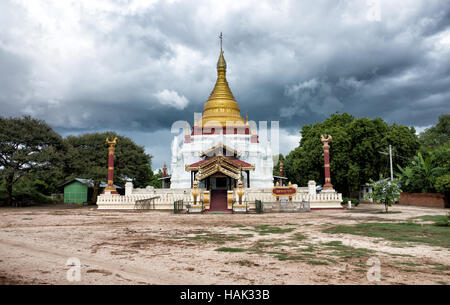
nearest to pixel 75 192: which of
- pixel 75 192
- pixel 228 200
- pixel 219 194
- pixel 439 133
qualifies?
pixel 75 192

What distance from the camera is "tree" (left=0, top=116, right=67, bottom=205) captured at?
29.5 m

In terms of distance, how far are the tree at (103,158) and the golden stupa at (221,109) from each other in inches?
385

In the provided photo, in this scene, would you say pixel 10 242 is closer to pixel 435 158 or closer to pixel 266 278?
pixel 266 278

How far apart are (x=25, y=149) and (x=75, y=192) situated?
10484mm

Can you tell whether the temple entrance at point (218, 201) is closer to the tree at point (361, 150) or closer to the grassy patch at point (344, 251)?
the tree at point (361, 150)

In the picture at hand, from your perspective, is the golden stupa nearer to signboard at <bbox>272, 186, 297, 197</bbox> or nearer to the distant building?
signboard at <bbox>272, 186, 297, 197</bbox>

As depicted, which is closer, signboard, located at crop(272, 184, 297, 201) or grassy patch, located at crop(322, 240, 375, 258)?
grassy patch, located at crop(322, 240, 375, 258)

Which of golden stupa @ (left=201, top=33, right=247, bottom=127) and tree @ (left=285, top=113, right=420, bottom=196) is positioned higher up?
golden stupa @ (left=201, top=33, right=247, bottom=127)

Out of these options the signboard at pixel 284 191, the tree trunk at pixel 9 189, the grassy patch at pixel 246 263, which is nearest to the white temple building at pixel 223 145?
the signboard at pixel 284 191

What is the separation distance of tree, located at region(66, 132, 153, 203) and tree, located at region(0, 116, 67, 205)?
2802 millimetres

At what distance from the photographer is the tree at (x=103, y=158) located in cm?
3438

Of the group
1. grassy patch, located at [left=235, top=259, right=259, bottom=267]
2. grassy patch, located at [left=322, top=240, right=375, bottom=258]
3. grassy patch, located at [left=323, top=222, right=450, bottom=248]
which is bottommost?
grassy patch, located at [left=323, top=222, right=450, bottom=248]

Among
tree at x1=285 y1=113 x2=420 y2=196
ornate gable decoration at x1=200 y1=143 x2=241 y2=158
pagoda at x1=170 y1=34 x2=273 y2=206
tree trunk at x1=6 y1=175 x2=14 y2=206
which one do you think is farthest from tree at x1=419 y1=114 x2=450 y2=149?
tree trunk at x1=6 y1=175 x2=14 y2=206
